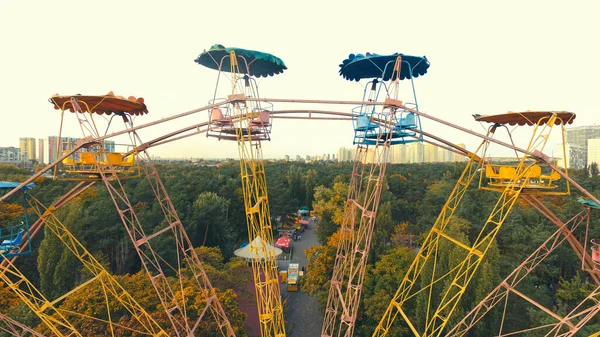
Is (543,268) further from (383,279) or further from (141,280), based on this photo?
(141,280)

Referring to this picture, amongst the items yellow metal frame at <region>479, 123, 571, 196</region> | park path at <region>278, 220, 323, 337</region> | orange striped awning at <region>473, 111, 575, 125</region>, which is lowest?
park path at <region>278, 220, 323, 337</region>

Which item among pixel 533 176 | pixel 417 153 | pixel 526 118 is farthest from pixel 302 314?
pixel 417 153

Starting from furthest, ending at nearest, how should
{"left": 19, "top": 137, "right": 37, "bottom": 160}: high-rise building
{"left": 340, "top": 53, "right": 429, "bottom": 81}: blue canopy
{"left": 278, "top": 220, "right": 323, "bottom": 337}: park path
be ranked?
{"left": 19, "top": 137, "right": 37, "bottom": 160}: high-rise building < {"left": 278, "top": 220, "right": 323, "bottom": 337}: park path < {"left": 340, "top": 53, "right": 429, "bottom": 81}: blue canopy

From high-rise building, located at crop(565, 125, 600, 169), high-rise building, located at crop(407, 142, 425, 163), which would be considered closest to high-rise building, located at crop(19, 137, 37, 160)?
high-rise building, located at crop(407, 142, 425, 163)

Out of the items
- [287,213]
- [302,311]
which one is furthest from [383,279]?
[287,213]

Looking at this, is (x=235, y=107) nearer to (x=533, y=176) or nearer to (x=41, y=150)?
(x=533, y=176)

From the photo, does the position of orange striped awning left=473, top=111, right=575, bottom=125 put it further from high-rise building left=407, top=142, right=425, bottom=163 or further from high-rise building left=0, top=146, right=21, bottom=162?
high-rise building left=0, top=146, right=21, bottom=162

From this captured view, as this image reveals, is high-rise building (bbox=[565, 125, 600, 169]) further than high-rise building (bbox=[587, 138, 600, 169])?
Yes

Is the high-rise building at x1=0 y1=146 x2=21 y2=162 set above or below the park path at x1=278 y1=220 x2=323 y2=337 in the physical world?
above
